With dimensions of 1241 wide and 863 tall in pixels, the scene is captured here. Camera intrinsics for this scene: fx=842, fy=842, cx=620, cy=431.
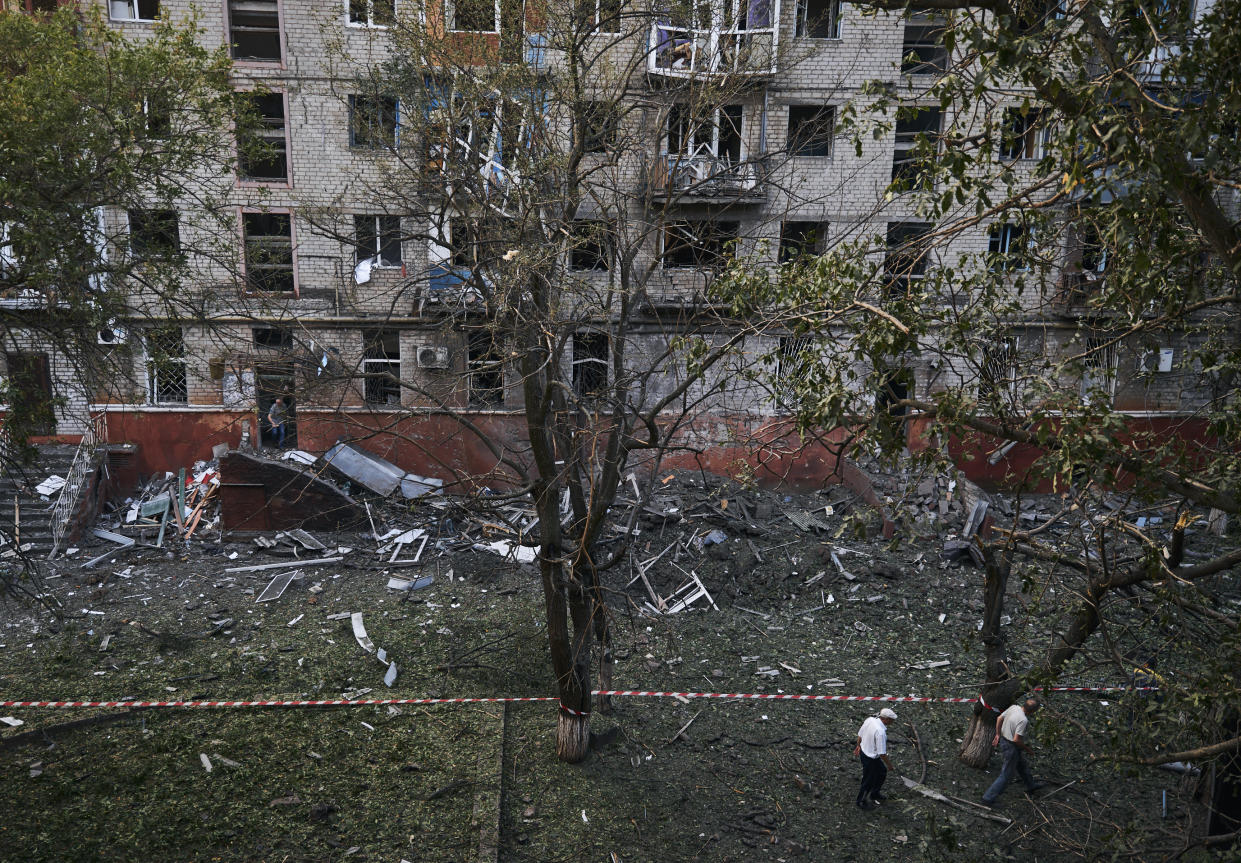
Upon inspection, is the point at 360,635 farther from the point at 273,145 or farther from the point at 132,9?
the point at 132,9

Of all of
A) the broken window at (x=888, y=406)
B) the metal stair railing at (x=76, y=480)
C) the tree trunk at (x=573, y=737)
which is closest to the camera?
the broken window at (x=888, y=406)

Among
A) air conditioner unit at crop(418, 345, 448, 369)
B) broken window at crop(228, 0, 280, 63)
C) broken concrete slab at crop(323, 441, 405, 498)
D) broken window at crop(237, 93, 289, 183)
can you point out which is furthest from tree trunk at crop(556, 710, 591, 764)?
broken window at crop(228, 0, 280, 63)

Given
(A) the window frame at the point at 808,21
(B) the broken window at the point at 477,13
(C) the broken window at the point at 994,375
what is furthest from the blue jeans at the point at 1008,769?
(A) the window frame at the point at 808,21

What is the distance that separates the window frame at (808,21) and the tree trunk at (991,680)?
13909 millimetres

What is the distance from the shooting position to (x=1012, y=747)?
29.3 feet

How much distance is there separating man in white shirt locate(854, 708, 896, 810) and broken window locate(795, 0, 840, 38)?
614 inches

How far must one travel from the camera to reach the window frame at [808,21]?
744 inches

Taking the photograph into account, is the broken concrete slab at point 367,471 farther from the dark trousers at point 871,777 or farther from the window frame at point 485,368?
the dark trousers at point 871,777

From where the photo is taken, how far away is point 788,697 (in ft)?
36.4

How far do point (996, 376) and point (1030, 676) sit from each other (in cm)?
238

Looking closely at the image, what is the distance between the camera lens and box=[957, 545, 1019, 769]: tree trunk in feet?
30.1

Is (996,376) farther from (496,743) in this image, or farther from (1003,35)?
(496,743)

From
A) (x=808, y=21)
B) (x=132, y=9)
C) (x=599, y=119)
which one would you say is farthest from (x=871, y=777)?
(x=132, y=9)

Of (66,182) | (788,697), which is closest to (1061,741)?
(788,697)
